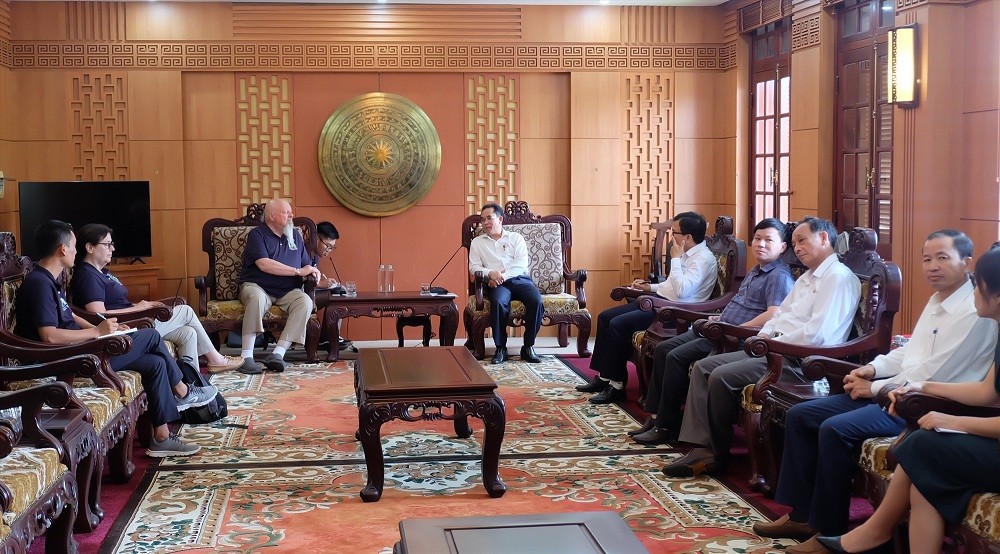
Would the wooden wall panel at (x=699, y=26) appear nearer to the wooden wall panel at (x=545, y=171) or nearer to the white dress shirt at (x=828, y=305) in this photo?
the wooden wall panel at (x=545, y=171)

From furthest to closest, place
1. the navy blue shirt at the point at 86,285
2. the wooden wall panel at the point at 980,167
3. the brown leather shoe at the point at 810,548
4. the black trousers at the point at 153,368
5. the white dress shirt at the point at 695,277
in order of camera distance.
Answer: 1. the white dress shirt at the point at 695,277
2. the wooden wall panel at the point at 980,167
3. the navy blue shirt at the point at 86,285
4. the black trousers at the point at 153,368
5. the brown leather shoe at the point at 810,548

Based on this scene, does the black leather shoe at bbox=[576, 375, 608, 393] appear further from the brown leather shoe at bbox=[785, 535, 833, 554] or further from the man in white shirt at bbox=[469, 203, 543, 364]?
the brown leather shoe at bbox=[785, 535, 833, 554]

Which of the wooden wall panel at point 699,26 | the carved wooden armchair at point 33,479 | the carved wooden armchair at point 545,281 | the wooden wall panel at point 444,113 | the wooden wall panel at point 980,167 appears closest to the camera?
the carved wooden armchair at point 33,479

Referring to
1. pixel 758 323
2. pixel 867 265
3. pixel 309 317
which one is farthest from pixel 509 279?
pixel 867 265

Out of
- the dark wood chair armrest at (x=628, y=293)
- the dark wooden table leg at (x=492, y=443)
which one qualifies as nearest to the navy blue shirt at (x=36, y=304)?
the dark wooden table leg at (x=492, y=443)

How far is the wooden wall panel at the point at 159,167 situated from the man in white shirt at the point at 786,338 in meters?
5.27

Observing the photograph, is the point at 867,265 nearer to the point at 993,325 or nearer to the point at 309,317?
the point at 993,325

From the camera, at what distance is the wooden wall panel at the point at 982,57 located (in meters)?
5.70

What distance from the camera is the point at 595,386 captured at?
6.66 metres

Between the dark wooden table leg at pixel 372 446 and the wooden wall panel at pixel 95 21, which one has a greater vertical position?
the wooden wall panel at pixel 95 21

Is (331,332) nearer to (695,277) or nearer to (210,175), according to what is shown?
(210,175)

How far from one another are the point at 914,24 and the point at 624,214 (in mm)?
3557

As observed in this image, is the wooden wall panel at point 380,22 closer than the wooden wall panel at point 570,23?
Yes

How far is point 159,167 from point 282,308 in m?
1.83
